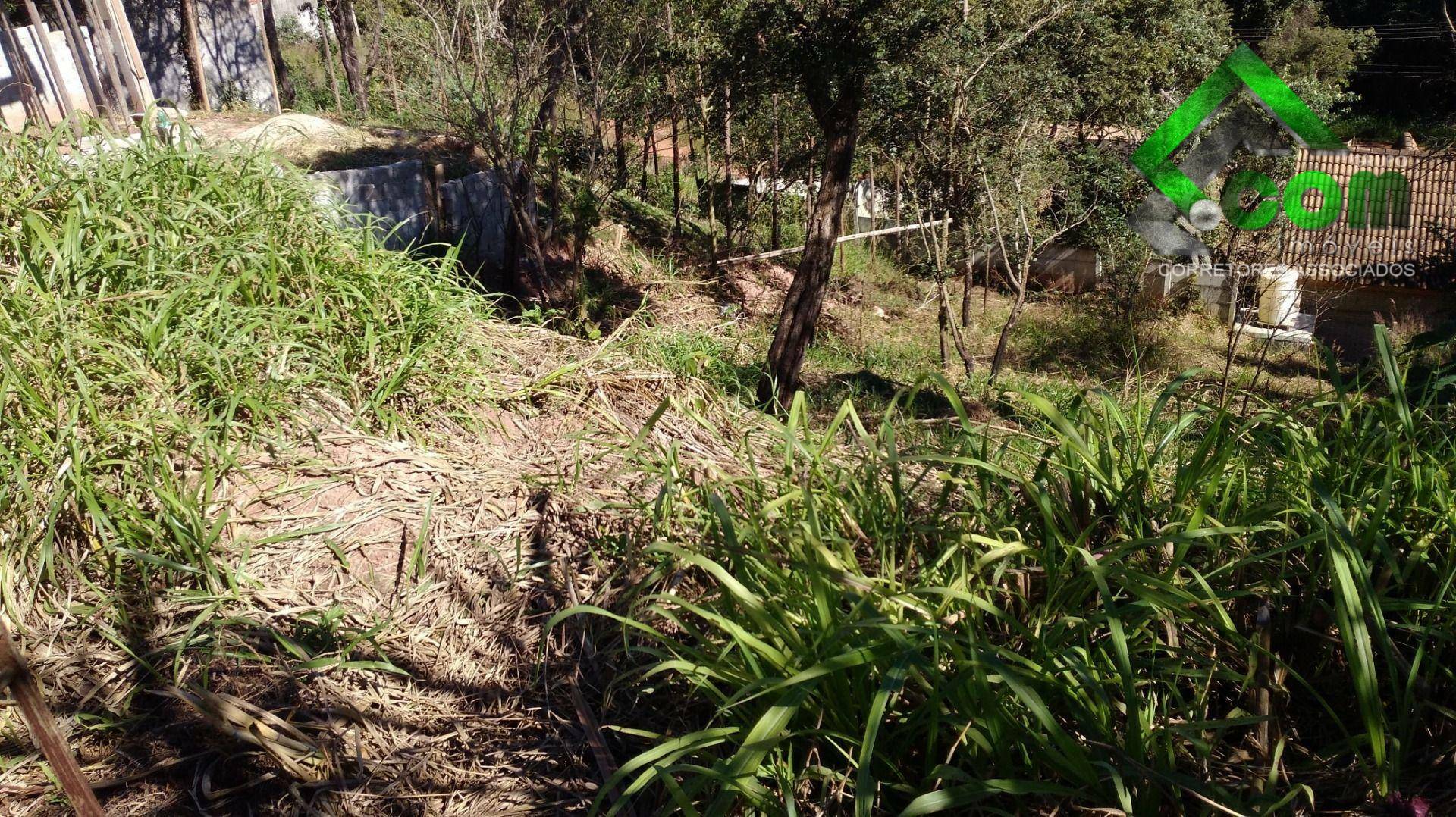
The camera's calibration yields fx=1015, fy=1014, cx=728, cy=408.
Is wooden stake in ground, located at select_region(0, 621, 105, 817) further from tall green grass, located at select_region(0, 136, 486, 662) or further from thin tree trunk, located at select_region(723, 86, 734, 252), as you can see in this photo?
thin tree trunk, located at select_region(723, 86, 734, 252)

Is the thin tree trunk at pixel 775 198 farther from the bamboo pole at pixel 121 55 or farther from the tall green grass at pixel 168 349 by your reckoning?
the tall green grass at pixel 168 349

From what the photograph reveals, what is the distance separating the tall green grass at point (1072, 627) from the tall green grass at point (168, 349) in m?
0.99

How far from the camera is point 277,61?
580 inches

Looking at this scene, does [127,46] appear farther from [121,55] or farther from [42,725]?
[42,725]

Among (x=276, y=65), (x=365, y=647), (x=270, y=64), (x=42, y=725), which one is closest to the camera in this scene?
(x=42, y=725)

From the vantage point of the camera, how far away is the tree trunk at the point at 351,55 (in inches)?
535

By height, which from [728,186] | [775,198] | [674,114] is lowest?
[775,198]

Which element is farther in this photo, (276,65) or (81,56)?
(276,65)

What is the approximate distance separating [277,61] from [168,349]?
14.2m

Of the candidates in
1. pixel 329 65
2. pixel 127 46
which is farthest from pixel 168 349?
pixel 329 65

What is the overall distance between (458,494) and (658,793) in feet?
3.30

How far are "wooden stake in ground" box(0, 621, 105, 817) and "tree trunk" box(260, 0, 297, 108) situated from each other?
14.7 m

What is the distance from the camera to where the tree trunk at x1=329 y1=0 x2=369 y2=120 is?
44.6 feet

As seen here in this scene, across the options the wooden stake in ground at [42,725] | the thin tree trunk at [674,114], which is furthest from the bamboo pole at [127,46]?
the wooden stake in ground at [42,725]
